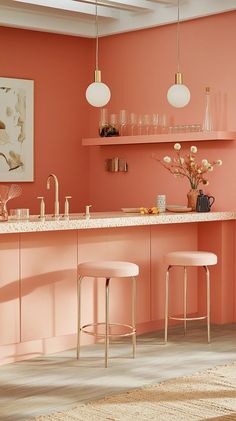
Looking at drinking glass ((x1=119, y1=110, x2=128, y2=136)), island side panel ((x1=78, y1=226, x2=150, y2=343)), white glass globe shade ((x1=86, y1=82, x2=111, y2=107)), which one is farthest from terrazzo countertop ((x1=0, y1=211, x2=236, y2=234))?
drinking glass ((x1=119, y1=110, x2=128, y2=136))

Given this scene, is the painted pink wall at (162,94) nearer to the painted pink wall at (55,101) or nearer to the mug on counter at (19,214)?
the painted pink wall at (55,101)

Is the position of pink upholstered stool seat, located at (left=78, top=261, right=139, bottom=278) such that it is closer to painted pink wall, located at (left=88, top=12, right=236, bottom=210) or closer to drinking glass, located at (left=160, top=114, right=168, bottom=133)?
painted pink wall, located at (left=88, top=12, right=236, bottom=210)

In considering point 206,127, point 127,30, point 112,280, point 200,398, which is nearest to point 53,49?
point 127,30

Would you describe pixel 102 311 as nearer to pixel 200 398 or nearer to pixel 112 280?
pixel 112 280

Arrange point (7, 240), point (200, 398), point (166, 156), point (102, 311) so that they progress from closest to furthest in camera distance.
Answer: point (200, 398) → point (7, 240) → point (102, 311) → point (166, 156)

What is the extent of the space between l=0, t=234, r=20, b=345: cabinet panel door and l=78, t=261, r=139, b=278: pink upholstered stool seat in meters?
0.45

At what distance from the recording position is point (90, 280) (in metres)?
6.00

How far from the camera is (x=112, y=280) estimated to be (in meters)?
6.19

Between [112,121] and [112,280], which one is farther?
[112,121]

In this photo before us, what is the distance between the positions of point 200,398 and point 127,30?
162 inches

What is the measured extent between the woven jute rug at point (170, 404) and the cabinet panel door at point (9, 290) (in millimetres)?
1153

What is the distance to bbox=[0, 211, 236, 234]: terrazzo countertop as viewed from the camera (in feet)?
17.5

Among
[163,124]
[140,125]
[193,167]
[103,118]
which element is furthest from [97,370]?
[103,118]

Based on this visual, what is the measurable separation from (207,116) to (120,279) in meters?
1.67
